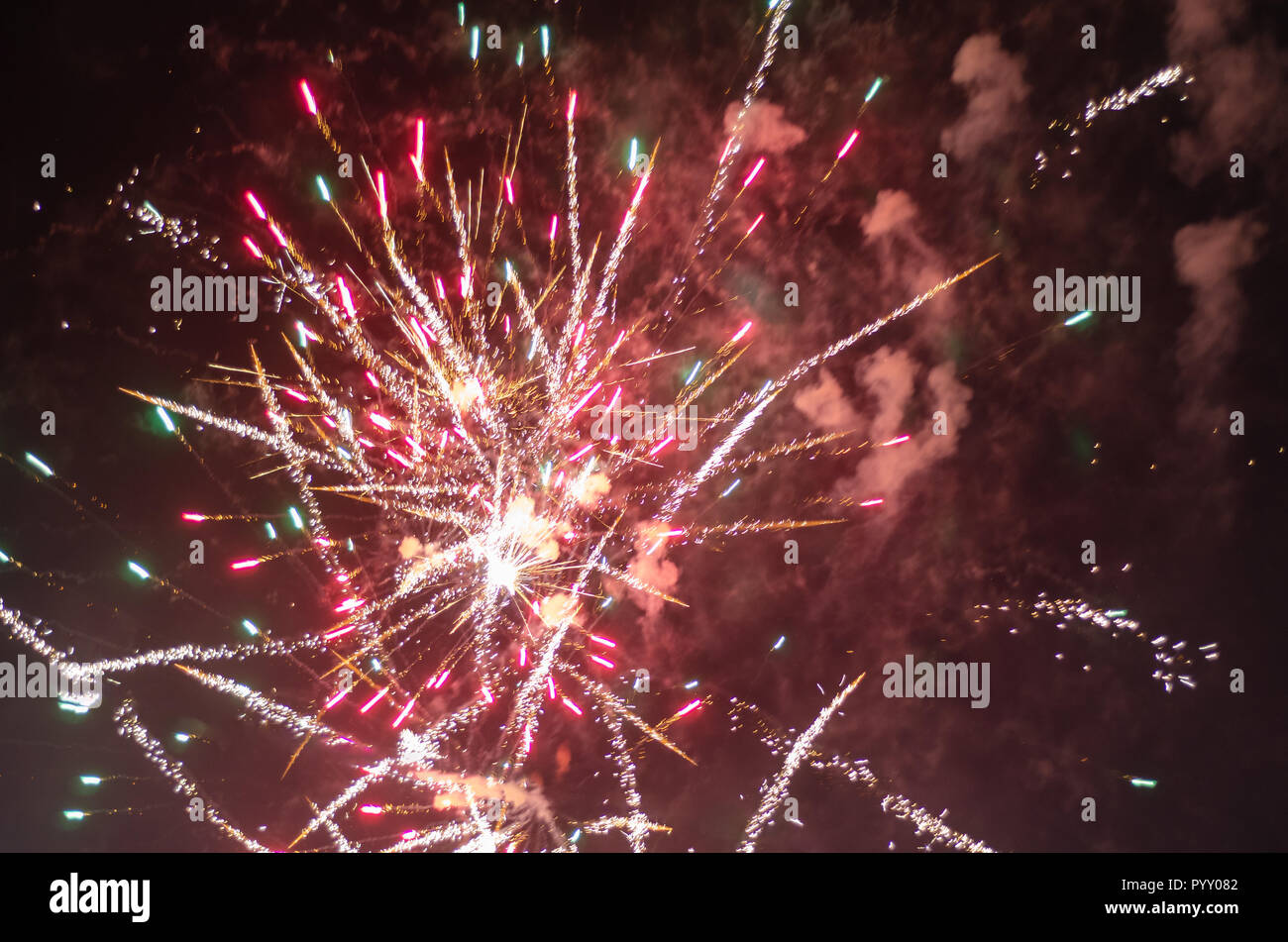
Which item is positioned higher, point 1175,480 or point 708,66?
point 708,66

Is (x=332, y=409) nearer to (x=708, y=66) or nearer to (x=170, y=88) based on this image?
(x=170, y=88)
